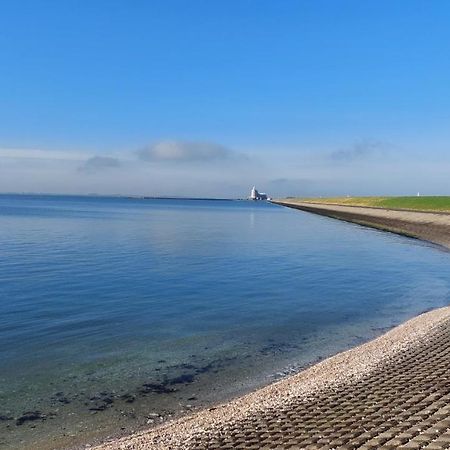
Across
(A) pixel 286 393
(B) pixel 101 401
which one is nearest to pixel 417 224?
(A) pixel 286 393

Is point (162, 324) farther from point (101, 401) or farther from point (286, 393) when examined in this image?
point (286, 393)

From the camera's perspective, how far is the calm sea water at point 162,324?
1141cm

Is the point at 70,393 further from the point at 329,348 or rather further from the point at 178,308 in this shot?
the point at 178,308

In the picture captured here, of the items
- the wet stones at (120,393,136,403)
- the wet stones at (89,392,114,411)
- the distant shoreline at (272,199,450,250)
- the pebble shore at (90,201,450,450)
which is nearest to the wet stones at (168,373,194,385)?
the wet stones at (120,393,136,403)

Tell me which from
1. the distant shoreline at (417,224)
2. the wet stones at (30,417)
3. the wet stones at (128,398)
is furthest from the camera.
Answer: the distant shoreline at (417,224)

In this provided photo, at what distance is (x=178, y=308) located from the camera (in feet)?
70.3

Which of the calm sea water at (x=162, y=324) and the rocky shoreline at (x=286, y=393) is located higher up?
the rocky shoreline at (x=286, y=393)

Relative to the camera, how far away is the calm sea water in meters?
11.4

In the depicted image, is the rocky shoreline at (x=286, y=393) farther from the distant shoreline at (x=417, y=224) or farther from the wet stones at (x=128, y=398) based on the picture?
the distant shoreline at (x=417, y=224)

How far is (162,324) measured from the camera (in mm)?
18641

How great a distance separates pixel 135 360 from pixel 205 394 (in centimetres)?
305

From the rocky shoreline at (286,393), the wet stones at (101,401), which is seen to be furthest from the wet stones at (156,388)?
the rocky shoreline at (286,393)

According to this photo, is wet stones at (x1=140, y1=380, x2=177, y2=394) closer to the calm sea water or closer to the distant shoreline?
the calm sea water

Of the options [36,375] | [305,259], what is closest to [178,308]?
[36,375]
